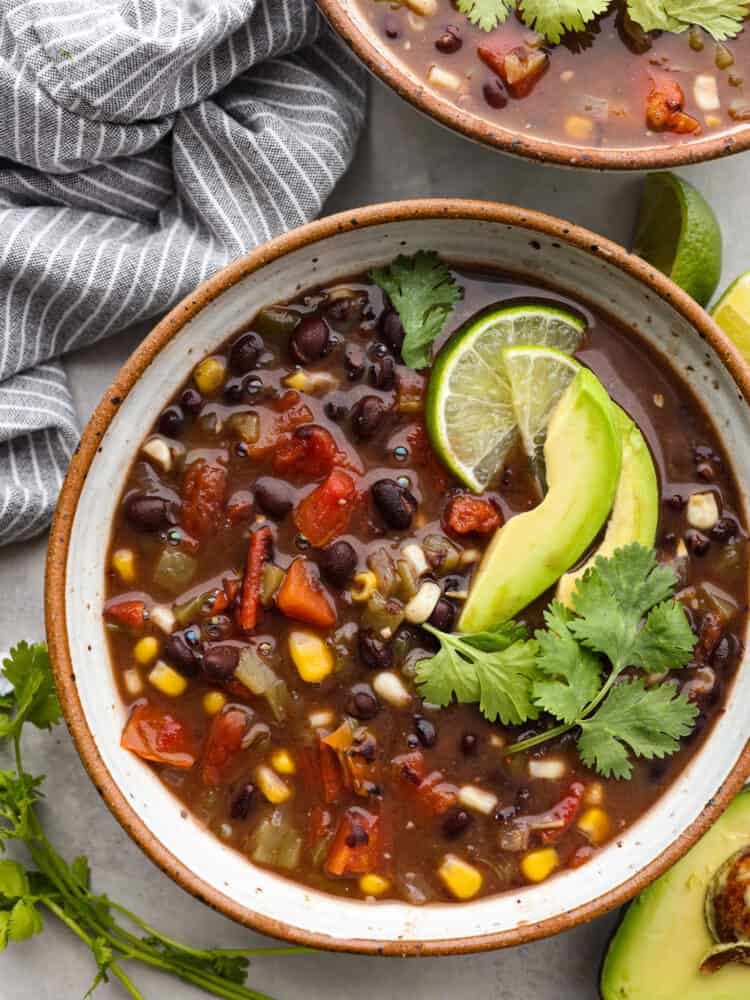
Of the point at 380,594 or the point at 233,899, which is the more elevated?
the point at 380,594

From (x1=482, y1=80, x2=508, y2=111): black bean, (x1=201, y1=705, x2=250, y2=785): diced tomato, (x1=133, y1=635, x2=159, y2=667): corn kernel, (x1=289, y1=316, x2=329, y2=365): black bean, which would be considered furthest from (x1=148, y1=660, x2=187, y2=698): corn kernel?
(x1=482, y1=80, x2=508, y2=111): black bean

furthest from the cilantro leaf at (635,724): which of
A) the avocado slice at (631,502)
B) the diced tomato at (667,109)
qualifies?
the diced tomato at (667,109)

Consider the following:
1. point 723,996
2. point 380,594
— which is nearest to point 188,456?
point 380,594

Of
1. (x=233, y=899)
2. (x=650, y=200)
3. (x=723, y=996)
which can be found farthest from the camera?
(x=650, y=200)

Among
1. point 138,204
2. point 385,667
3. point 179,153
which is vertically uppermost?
point 179,153

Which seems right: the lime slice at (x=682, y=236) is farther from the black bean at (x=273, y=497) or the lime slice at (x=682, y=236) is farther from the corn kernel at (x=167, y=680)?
the corn kernel at (x=167, y=680)

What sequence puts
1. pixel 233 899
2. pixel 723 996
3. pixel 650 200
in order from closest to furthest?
pixel 233 899 < pixel 723 996 < pixel 650 200

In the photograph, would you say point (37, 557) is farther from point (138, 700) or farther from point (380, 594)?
point (380, 594)
